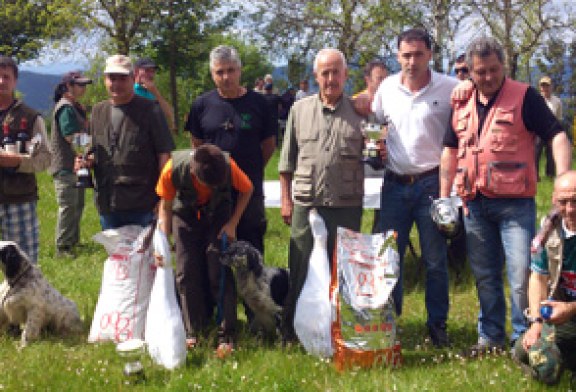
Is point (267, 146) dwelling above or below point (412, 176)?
above

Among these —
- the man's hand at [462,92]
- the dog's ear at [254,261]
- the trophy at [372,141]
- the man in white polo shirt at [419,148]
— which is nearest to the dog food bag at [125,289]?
the dog's ear at [254,261]

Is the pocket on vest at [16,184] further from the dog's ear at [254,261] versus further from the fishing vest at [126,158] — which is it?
the dog's ear at [254,261]

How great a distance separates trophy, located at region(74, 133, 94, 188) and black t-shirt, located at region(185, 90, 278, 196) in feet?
2.47

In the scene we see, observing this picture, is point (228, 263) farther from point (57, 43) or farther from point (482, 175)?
point (57, 43)

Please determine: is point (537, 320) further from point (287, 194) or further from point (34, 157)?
point (34, 157)

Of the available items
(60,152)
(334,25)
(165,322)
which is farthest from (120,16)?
(165,322)

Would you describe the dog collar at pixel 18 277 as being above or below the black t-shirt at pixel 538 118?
below

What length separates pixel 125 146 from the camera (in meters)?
4.65

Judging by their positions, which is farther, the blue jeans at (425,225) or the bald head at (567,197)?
the blue jeans at (425,225)

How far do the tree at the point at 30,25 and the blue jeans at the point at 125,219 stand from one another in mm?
18462

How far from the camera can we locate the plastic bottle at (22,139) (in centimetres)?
454

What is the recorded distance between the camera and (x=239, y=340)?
14.4 ft

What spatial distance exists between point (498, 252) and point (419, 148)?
0.82 metres

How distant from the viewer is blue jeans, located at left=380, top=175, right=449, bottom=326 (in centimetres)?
422
